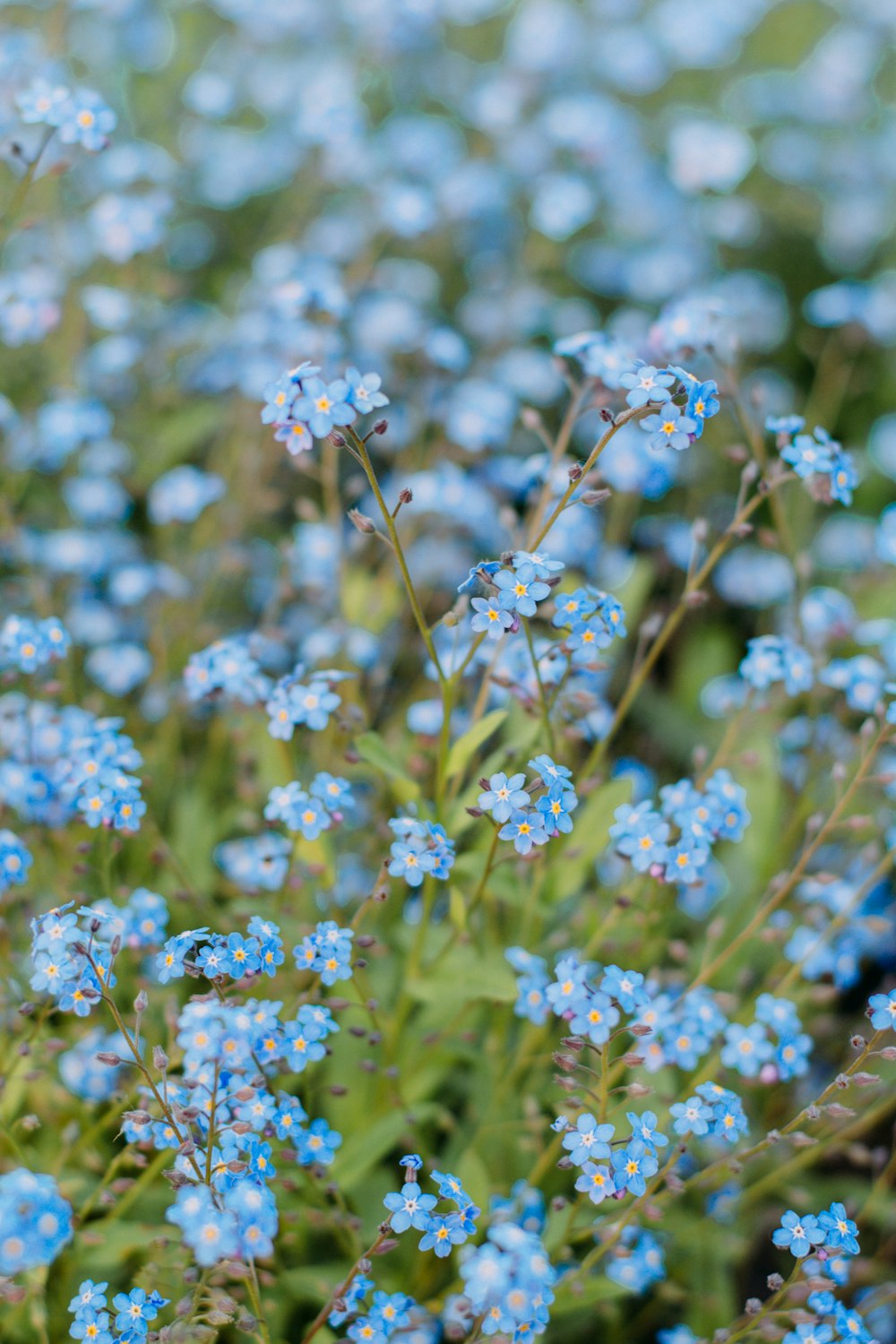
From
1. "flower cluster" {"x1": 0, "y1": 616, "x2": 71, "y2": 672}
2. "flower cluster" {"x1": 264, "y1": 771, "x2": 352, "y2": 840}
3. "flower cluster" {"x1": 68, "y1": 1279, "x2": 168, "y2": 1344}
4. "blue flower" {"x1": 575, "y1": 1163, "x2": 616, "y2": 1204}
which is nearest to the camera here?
"flower cluster" {"x1": 68, "y1": 1279, "x2": 168, "y2": 1344}

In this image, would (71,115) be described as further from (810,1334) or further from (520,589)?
(810,1334)

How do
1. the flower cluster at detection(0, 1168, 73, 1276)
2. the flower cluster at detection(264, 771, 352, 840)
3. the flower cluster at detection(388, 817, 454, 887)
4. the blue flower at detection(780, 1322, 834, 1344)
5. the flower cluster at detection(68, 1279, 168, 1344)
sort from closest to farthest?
the flower cluster at detection(0, 1168, 73, 1276) → the flower cluster at detection(68, 1279, 168, 1344) → the blue flower at detection(780, 1322, 834, 1344) → the flower cluster at detection(388, 817, 454, 887) → the flower cluster at detection(264, 771, 352, 840)

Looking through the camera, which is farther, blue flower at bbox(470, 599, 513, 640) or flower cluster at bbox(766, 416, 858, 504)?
flower cluster at bbox(766, 416, 858, 504)

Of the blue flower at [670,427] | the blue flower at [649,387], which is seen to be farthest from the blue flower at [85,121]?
the blue flower at [670,427]

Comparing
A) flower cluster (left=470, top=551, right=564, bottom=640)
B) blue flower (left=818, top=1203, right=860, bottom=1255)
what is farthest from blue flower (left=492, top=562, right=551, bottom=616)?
blue flower (left=818, top=1203, right=860, bottom=1255)

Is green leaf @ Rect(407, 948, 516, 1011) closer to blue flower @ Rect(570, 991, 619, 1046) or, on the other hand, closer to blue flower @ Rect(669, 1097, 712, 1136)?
Result: blue flower @ Rect(570, 991, 619, 1046)

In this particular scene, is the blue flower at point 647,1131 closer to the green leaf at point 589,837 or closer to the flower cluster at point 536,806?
the flower cluster at point 536,806
